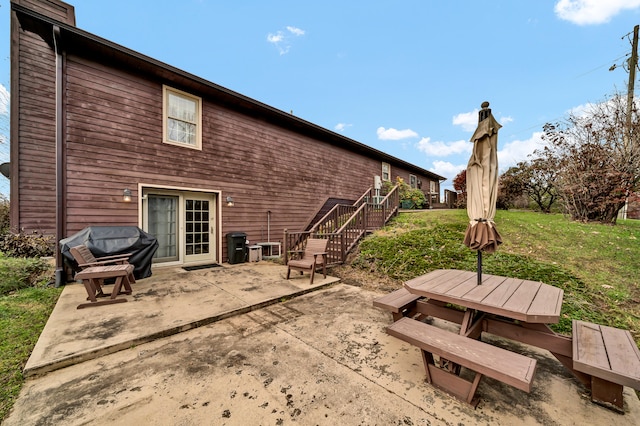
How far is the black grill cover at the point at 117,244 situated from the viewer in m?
4.39

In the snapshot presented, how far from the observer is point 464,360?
68.4 inches

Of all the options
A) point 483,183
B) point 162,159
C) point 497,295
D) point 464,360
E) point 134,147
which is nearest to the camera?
point 464,360

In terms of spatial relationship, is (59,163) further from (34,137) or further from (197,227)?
(197,227)

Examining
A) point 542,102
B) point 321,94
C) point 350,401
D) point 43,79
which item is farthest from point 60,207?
point 321,94

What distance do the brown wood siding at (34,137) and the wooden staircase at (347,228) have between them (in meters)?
5.13

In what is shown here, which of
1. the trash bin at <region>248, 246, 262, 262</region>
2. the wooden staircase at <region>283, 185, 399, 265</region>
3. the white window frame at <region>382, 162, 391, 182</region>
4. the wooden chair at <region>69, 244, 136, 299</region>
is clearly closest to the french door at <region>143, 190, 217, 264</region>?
the trash bin at <region>248, 246, 262, 262</region>

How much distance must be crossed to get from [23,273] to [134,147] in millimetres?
3210

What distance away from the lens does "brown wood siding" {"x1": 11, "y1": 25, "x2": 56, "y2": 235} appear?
191 inches

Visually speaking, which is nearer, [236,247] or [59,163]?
[59,163]

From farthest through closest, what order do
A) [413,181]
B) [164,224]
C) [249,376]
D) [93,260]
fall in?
1. [413,181]
2. [164,224]
3. [93,260]
4. [249,376]

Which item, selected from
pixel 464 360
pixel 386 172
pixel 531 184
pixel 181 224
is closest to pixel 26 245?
pixel 181 224

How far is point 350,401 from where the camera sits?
1902mm

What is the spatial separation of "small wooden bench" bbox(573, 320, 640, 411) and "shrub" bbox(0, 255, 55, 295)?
7762 mm

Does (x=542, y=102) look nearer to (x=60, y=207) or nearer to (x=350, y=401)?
(x=350, y=401)
